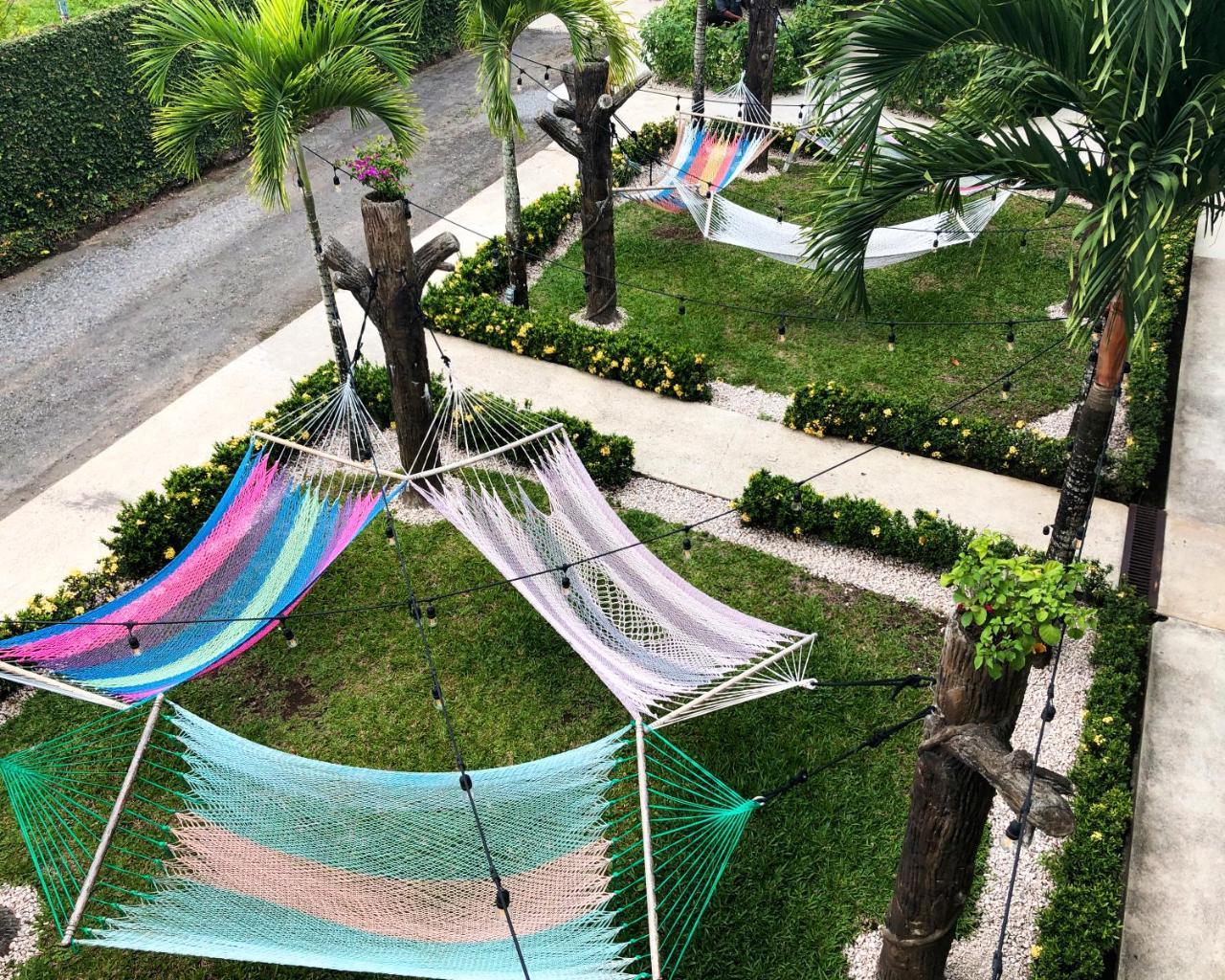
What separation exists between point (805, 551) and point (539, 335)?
3085 mm

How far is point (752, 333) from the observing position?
31.0ft

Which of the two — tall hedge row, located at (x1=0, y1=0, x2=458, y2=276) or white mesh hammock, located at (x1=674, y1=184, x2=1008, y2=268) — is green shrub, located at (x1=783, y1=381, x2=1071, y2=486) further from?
tall hedge row, located at (x1=0, y1=0, x2=458, y2=276)

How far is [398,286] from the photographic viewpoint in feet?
22.2

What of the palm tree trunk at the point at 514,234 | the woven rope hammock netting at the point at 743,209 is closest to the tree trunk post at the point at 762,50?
the woven rope hammock netting at the point at 743,209

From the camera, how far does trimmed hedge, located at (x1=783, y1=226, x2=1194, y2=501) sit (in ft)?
24.3

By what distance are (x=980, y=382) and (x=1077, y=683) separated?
3.24 m

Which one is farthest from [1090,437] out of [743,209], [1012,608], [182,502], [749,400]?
[182,502]

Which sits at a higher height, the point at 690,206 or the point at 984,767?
the point at 984,767

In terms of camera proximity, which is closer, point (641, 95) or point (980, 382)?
point (980, 382)

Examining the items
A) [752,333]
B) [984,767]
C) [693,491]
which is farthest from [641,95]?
[984,767]

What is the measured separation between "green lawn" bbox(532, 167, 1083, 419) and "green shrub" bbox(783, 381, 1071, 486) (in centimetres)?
73

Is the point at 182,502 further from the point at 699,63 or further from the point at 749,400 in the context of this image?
the point at 699,63

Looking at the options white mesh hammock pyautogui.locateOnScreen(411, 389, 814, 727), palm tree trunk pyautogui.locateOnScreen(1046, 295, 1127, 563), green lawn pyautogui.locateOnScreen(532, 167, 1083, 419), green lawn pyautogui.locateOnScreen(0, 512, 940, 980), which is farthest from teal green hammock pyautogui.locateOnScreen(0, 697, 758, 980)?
green lawn pyautogui.locateOnScreen(532, 167, 1083, 419)

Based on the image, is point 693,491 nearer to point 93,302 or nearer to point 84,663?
point 84,663
